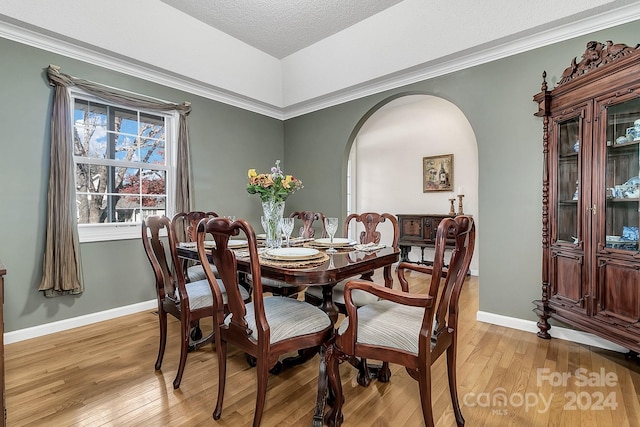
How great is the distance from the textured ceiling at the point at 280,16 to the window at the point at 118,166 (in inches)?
47.9

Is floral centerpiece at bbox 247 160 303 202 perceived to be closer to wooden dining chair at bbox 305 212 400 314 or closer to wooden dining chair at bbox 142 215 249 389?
wooden dining chair at bbox 142 215 249 389

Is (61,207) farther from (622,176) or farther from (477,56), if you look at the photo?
(622,176)

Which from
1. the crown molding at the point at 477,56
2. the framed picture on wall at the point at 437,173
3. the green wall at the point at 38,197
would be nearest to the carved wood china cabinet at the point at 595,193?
the crown molding at the point at 477,56

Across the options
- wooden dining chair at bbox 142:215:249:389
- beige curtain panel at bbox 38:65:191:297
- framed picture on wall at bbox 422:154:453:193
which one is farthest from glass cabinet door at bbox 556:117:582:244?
beige curtain panel at bbox 38:65:191:297

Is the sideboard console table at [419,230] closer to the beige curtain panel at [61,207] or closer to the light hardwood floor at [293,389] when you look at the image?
the light hardwood floor at [293,389]

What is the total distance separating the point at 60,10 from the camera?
102 inches

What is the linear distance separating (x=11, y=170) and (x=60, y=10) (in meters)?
1.42

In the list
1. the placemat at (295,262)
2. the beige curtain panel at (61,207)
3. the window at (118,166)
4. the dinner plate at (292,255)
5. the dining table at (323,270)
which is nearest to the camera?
the dining table at (323,270)

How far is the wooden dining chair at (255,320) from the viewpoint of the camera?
1373mm

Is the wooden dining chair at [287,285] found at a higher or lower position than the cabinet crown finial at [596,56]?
lower

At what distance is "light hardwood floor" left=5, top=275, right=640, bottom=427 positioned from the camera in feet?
5.25

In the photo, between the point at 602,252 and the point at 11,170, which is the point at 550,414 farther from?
the point at 11,170

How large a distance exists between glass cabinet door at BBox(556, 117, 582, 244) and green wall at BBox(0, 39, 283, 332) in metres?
3.64

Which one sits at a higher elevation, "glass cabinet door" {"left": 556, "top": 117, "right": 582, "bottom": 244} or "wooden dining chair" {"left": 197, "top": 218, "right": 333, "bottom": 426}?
"glass cabinet door" {"left": 556, "top": 117, "right": 582, "bottom": 244}
